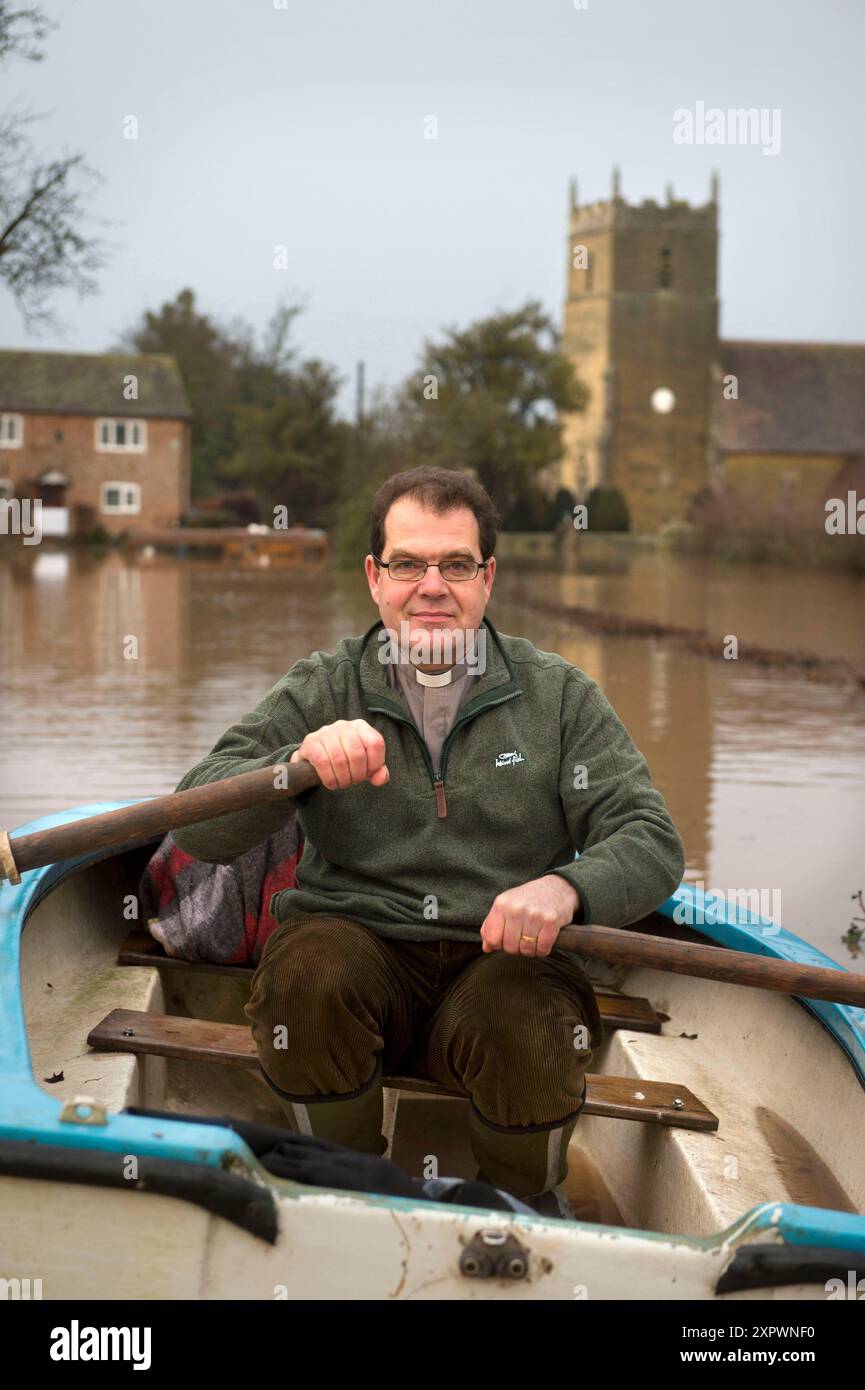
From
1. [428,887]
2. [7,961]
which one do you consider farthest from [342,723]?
[7,961]

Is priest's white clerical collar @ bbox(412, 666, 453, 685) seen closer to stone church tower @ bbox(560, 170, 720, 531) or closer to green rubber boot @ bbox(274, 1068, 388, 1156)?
green rubber boot @ bbox(274, 1068, 388, 1156)

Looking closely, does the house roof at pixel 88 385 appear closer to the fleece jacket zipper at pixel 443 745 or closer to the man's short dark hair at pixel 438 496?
the man's short dark hair at pixel 438 496

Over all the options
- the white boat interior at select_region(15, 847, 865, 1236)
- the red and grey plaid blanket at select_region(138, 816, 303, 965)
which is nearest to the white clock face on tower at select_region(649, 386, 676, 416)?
the white boat interior at select_region(15, 847, 865, 1236)

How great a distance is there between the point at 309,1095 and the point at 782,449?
60473 mm

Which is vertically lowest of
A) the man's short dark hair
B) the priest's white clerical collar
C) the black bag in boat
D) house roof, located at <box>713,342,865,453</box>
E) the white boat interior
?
the white boat interior

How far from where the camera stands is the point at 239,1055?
351cm

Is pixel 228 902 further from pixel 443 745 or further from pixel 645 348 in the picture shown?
pixel 645 348

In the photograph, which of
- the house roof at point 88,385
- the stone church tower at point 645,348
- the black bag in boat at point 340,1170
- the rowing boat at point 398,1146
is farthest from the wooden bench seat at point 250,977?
the stone church tower at point 645,348

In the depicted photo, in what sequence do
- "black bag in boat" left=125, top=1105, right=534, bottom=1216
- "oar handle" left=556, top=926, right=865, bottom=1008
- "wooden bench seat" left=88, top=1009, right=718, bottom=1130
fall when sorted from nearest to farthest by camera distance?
"black bag in boat" left=125, top=1105, right=534, bottom=1216 → "oar handle" left=556, top=926, right=865, bottom=1008 → "wooden bench seat" left=88, top=1009, right=718, bottom=1130

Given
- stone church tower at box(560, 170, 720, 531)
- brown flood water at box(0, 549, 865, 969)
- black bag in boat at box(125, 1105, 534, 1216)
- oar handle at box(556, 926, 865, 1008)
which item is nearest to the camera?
black bag in boat at box(125, 1105, 534, 1216)

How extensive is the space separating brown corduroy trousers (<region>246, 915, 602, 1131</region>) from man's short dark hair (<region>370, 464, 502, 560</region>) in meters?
0.90

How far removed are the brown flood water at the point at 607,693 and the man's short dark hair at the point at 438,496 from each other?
3570mm

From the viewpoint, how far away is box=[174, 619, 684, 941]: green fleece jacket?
3.18 metres
